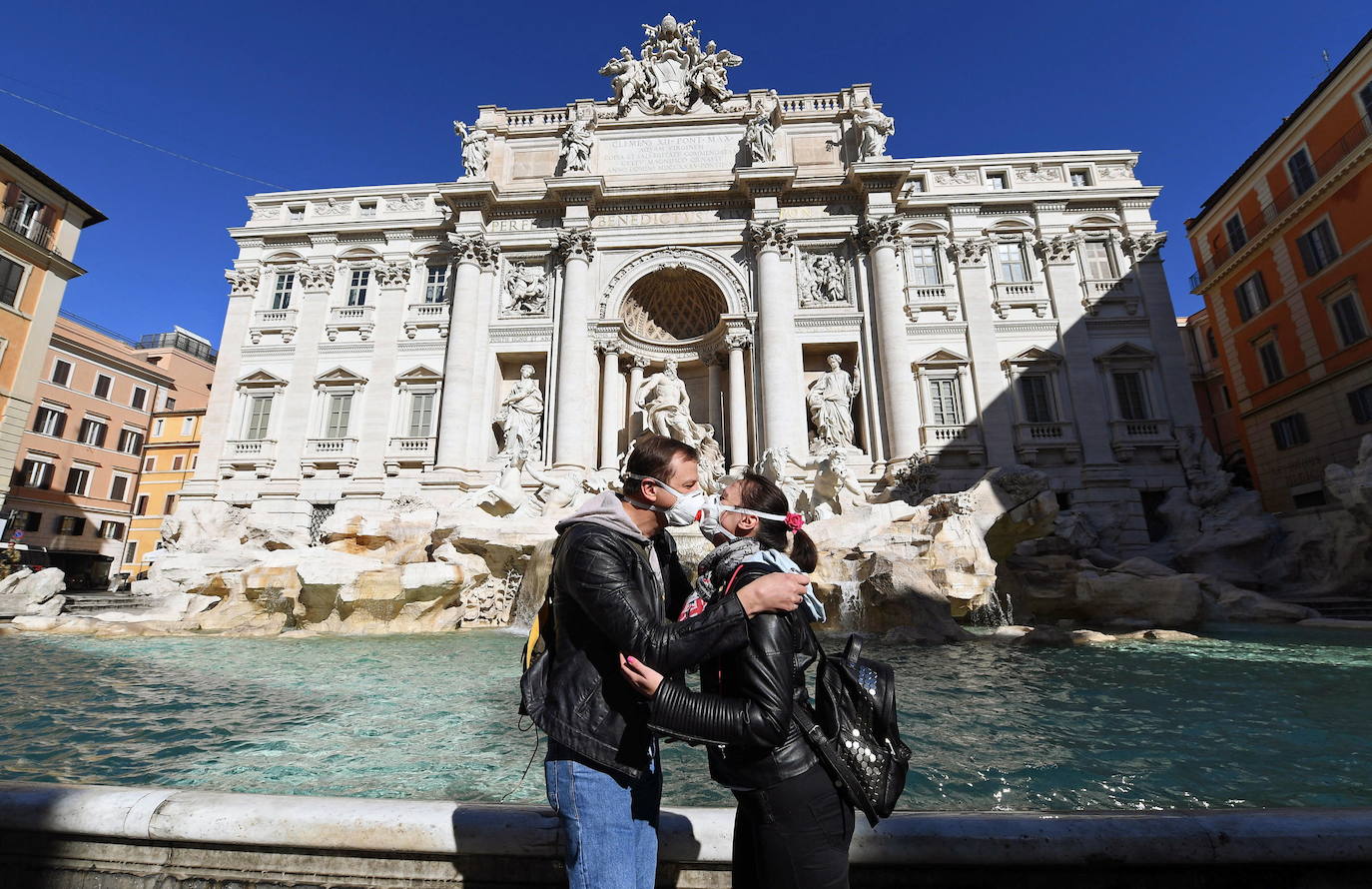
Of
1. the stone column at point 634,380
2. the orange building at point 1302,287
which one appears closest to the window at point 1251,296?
the orange building at point 1302,287

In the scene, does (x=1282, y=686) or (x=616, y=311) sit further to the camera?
(x=616, y=311)

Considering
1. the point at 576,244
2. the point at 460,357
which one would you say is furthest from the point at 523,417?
the point at 576,244

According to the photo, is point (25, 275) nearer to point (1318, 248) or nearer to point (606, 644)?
point (606, 644)

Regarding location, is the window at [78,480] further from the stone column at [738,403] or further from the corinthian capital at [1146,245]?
the corinthian capital at [1146,245]

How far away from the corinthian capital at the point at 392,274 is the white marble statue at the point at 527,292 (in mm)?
3968

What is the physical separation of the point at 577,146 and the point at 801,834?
23.0 m

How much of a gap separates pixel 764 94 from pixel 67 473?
3547cm

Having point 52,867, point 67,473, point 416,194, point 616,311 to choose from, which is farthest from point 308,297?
point 52,867

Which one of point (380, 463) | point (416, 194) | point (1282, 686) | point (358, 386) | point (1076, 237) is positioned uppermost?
point (416, 194)

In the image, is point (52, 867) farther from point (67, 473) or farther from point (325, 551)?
point (67, 473)

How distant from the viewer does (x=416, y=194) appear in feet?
75.3

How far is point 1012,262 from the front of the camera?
2112 centimetres

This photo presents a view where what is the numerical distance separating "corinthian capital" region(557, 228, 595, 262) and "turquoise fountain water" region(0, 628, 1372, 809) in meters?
15.4

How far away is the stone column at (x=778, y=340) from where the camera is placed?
60.2 ft
